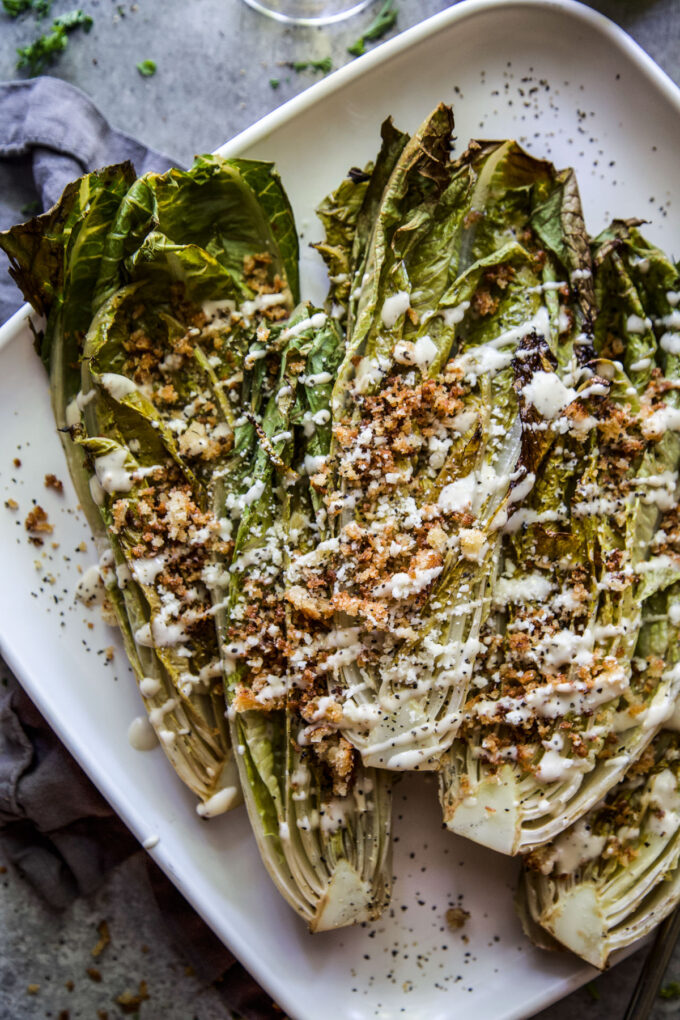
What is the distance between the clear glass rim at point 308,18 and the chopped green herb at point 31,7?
64 centimetres

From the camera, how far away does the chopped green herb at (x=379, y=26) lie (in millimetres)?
2691

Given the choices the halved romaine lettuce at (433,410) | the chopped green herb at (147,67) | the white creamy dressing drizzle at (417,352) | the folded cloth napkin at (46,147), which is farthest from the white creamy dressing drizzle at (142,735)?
the chopped green herb at (147,67)

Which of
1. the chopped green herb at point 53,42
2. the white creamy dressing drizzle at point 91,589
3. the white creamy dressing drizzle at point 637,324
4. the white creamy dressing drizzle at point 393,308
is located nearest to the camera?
the white creamy dressing drizzle at point 393,308

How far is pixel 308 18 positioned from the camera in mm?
2713

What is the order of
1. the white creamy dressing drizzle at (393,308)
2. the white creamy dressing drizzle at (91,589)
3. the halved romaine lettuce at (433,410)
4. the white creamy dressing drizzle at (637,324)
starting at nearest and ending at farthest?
the halved romaine lettuce at (433,410) → the white creamy dressing drizzle at (393,308) → the white creamy dressing drizzle at (637,324) → the white creamy dressing drizzle at (91,589)

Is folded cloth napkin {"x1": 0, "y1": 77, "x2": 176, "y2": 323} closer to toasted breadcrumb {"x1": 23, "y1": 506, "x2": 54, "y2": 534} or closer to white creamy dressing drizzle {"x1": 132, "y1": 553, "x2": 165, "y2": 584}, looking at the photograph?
toasted breadcrumb {"x1": 23, "y1": 506, "x2": 54, "y2": 534}

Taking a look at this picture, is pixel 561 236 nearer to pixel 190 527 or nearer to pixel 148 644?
pixel 190 527

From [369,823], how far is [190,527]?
0.91 meters

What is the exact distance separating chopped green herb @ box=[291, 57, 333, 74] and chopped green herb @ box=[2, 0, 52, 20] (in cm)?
82

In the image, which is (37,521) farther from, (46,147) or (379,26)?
(379,26)

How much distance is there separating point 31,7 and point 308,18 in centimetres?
89

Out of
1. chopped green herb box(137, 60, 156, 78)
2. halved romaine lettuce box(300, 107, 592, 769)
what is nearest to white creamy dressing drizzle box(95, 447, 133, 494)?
halved romaine lettuce box(300, 107, 592, 769)

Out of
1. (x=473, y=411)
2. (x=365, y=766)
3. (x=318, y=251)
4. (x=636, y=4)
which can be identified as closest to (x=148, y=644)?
(x=365, y=766)

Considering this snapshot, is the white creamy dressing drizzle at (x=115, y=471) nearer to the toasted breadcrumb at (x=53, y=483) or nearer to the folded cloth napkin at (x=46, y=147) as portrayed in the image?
the toasted breadcrumb at (x=53, y=483)
